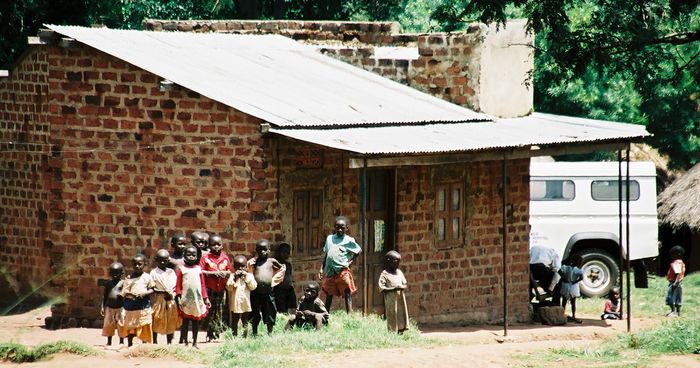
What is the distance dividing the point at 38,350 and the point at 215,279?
1963 millimetres

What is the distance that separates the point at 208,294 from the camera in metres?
15.2

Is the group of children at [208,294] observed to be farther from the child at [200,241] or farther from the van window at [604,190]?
the van window at [604,190]

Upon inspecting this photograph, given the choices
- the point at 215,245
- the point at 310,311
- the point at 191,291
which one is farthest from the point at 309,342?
the point at 215,245

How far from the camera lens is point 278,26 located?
71.4 ft

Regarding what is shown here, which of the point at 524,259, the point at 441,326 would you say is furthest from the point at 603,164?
the point at 441,326

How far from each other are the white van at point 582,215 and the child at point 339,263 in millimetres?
8400

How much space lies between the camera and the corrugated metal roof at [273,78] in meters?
16.5

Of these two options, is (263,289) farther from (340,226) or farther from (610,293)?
(610,293)

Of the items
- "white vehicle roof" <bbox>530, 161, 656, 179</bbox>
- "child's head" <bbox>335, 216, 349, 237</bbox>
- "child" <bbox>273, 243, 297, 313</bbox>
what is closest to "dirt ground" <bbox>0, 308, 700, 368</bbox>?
"child" <bbox>273, 243, 297, 313</bbox>

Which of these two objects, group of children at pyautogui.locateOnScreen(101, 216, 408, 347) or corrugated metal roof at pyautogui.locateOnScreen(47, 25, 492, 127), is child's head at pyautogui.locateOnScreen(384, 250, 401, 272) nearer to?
group of children at pyautogui.locateOnScreen(101, 216, 408, 347)

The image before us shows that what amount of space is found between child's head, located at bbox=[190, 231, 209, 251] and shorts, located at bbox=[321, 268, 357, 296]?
154 centimetres

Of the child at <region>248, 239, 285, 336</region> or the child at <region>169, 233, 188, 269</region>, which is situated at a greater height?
the child at <region>169, 233, 188, 269</region>

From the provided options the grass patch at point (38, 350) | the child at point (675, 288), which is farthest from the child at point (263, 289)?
the child at point (675, 288)

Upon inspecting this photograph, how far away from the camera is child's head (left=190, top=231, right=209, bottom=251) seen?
49.7ft
